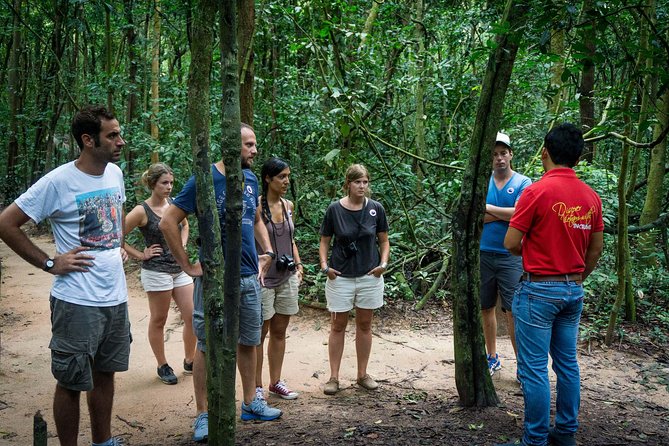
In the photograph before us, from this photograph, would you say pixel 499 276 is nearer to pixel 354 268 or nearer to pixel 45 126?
pixel 354 268

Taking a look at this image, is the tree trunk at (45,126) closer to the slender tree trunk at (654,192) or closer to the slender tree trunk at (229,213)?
the slender tree trunk at (654,192)

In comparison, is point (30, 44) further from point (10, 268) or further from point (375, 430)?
point (375, 430)

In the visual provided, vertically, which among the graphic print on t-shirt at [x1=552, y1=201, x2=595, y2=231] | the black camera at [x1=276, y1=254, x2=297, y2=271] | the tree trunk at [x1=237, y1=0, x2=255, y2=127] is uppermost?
the tree trunk at [x1=237, y1=0, x2=255, y2=127]

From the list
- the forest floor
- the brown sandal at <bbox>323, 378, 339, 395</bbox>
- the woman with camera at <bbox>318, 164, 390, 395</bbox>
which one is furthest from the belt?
the brown sandal at <bbox>323, 378, 339, 395</bbox>

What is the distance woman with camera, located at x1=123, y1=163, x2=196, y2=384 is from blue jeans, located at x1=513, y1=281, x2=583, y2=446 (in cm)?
315

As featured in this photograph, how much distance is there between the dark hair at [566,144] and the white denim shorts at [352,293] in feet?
6.74

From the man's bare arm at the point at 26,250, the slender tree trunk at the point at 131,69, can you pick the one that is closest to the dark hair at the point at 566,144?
the man's bare arm at the point at 26,250

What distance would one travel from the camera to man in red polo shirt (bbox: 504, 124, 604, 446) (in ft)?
11.0

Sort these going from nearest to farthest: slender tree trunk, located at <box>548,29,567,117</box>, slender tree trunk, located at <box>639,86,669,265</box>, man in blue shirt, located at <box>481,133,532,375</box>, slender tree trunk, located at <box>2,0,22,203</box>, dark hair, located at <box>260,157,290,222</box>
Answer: dark hair, located at <box>260,157,290,222</box>, man in blue shirt, located at <box>481,133,532,375</box>, slender tree trunk, located at <box>639,86,669,265</box>, slender tree trunk, located at <box>548,29,567,117</box>, slender tree trunk, located at <box>2,0,22,203</box>

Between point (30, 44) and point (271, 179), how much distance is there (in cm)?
1803

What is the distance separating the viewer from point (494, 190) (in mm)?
4941

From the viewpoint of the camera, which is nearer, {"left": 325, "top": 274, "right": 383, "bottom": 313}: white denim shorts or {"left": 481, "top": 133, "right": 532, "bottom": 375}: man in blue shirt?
{"left": 481, "top": 133, "right": 532, "bottom": 375}: man in blue shirt

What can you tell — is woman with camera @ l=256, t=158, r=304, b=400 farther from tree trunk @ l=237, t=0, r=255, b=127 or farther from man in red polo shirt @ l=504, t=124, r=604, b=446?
man in red polo shirt @ l=504, t=124, r=604, b=446

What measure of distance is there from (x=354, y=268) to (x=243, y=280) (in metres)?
1.28
